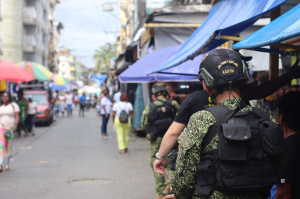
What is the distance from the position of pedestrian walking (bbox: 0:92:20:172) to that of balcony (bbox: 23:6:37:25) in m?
33.1

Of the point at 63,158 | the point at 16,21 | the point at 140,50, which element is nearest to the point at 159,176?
the point at 63,158

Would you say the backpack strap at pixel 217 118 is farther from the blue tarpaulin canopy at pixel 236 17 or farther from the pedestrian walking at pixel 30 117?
the pedestrian walking at pixel 30 117

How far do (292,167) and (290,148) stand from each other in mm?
160

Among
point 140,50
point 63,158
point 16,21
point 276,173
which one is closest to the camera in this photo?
point 276,173

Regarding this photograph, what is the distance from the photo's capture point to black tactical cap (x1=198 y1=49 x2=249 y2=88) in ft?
8.98

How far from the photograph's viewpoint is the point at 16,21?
38438mm

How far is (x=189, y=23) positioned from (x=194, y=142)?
12.4 meters

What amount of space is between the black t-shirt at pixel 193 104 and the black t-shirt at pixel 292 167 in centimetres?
86

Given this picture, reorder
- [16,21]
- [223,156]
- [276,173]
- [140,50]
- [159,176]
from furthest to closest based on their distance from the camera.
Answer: [16,21] → [140,50] → [159,176] → [276,173] → [223,156]

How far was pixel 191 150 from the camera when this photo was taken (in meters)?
2.61

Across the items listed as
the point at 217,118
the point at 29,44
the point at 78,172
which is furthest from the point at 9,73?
the point at 29,44

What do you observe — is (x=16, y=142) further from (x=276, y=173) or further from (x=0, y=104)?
(x=276, y=173)

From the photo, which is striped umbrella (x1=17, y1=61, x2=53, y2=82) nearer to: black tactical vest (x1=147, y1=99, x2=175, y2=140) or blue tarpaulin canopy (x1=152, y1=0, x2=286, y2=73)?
black tactical vest (x1=147, y1=99, x2=175, y2=140)

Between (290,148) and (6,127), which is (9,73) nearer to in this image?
(6,127)
